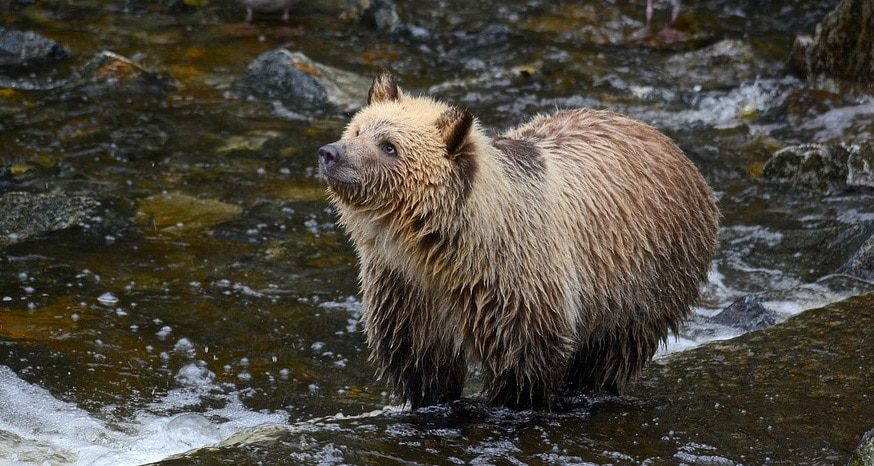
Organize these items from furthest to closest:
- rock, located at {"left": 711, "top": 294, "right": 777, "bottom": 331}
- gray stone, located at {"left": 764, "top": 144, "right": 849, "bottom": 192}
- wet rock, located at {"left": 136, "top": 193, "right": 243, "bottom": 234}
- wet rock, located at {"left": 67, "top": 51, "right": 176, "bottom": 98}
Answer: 1. wet rock, located at {"left": 67, "top": 51, "right": 176, "bottom": 98}
2. gray stone, located at {"left": 764, "top": 144, "right": 849, "bottom": 192}
3. wet rock, located at {"left": 136, "top": 193, "right": 243, "bottom": 234}
4. rock, located at {"left": 711, "top": 294, "right": 777, "bottom": 331}

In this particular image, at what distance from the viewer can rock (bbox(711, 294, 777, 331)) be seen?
823 cm

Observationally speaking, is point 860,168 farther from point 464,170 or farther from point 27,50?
point 27,50

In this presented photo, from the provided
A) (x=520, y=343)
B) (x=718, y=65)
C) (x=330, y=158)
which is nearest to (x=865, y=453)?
(x=520, y=343)

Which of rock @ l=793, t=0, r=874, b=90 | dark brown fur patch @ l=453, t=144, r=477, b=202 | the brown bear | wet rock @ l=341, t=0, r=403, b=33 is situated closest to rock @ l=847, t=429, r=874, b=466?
the brown bear

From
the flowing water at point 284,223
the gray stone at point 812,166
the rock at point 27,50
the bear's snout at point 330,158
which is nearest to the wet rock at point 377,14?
the flowing water at point 284,223

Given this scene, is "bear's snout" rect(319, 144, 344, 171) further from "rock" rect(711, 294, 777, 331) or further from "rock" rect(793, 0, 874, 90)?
"rock" rect(793, 0, 874, 90)

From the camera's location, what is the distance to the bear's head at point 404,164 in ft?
19.1

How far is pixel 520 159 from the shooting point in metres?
6.36

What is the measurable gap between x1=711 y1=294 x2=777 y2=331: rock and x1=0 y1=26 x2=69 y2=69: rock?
9352 mm

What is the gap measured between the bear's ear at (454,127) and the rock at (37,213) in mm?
4975

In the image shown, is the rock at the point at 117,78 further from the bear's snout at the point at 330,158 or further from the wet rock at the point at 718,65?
the bear's snout at the point at 330,158

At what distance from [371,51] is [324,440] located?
10292 mm

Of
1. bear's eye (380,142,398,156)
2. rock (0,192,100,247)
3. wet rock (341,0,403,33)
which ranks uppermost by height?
bear's eye (380,142,398,156)

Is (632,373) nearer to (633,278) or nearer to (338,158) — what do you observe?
(633,278)
